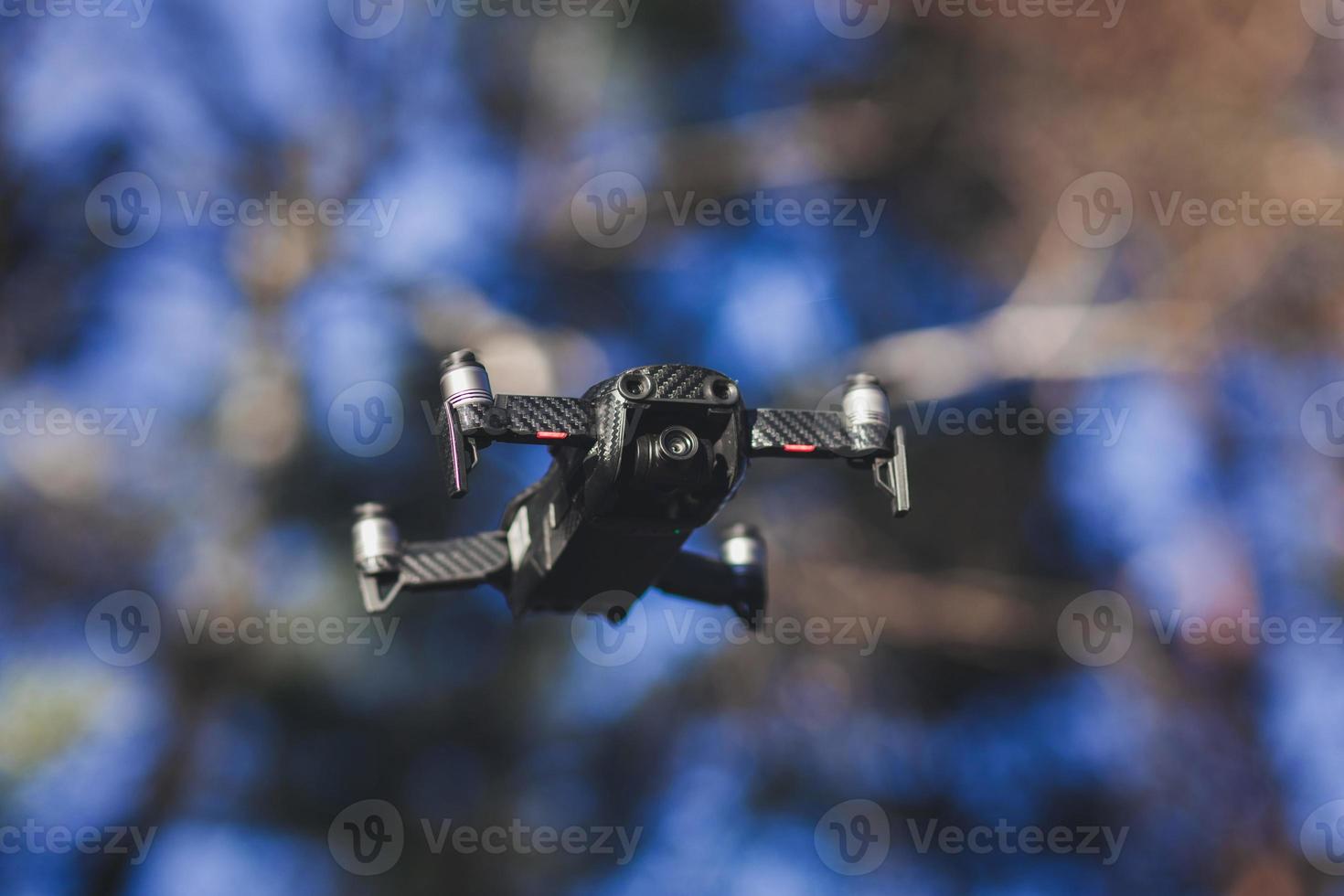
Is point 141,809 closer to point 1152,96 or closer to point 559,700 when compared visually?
point 559,700

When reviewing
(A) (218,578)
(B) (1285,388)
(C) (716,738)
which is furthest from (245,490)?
(B) (1285,388)
